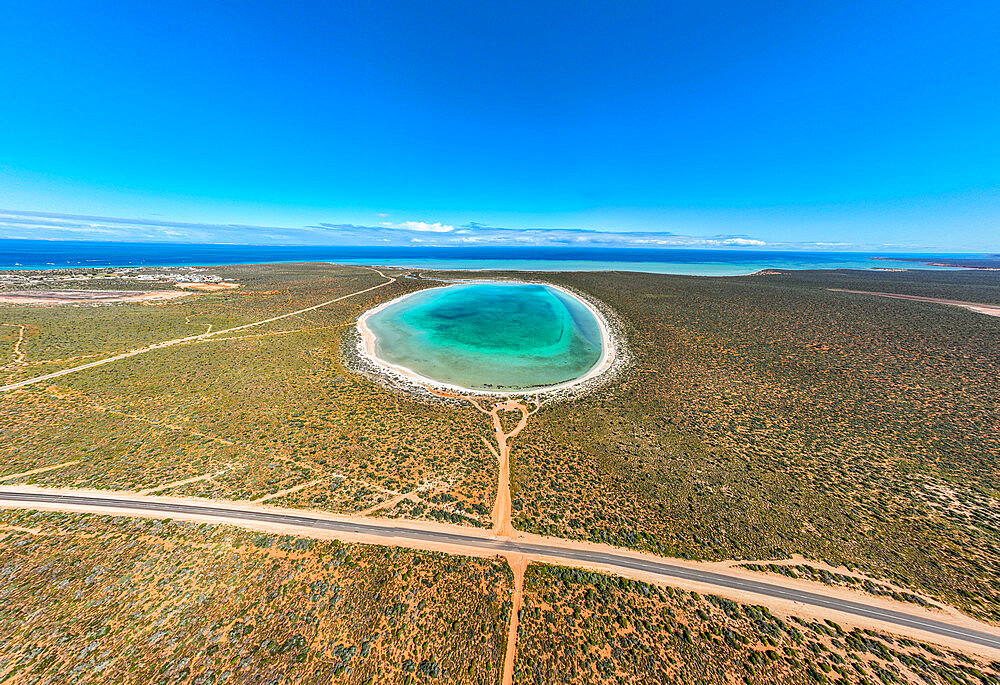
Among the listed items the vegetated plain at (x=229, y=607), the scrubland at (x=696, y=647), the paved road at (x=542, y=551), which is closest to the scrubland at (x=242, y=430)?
the paved road at (x=542, y=551)

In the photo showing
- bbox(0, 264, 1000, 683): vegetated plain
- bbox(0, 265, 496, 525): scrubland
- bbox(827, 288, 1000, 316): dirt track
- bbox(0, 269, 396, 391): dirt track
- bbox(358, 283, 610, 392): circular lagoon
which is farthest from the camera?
bbox(827, 288, 1000, 316): dirt track

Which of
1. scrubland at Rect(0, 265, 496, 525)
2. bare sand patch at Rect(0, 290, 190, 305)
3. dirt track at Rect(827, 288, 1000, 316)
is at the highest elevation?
dirt track at Rect(827, 288, 1000, 316)

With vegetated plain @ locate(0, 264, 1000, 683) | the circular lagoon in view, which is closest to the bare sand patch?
vegetated plain @ locate(0, 264, 1000, 683)

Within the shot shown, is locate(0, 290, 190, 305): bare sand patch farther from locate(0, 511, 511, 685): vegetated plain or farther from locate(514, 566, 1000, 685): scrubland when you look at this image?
locate(514, 566, 1000, 685): scrubland

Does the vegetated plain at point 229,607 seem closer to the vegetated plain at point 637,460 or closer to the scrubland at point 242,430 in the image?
the vegetated plain at point 637,460

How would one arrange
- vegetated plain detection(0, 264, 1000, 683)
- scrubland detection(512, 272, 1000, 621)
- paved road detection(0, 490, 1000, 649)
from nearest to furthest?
1. vegetated plain detection(0, 264, 1000, 683)
2. paved road detection(0, 490, 1000, 649)
3. scrubland detection(512, 272, 1000, 621)

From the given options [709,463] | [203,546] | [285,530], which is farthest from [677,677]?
[203,546]
